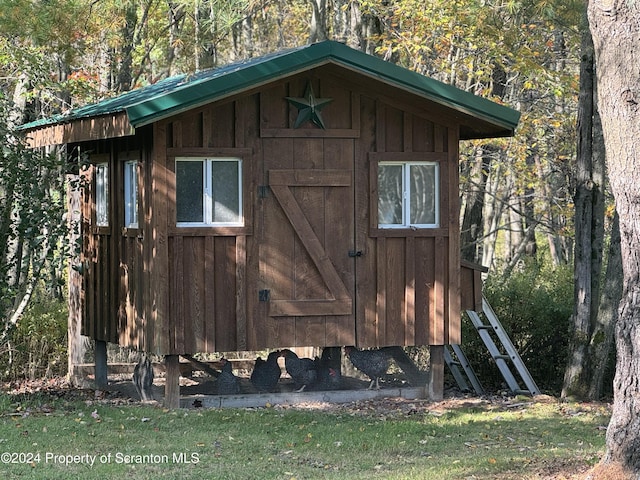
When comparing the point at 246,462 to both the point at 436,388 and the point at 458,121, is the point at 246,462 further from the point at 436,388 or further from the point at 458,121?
the point at 458,121

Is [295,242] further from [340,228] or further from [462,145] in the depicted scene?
[462,145]

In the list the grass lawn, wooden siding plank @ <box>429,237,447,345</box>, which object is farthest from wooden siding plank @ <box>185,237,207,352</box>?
wooden siding plank @ <box>429,237,447,345</box>

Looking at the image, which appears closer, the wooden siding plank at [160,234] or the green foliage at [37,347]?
the wooden siding plank at [160,234]

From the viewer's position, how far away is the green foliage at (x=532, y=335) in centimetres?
1427

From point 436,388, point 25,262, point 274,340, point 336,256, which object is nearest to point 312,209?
point 336,256

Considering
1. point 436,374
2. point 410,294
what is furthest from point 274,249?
point 436,374

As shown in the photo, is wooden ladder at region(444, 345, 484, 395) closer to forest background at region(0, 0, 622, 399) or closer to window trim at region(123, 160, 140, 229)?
forest background at region(0, 0, 622, 399)

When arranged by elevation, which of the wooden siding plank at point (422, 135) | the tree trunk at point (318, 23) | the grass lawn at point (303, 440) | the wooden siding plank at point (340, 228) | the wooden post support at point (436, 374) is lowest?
the grass lawn at point (303, 440)

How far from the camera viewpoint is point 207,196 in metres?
11.3

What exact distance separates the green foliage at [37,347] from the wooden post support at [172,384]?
337 centimetres

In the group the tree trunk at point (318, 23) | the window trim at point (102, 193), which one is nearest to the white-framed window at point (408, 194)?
the window trim at point (102, 193)

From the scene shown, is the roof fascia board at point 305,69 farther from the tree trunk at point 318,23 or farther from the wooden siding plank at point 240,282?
the tree trunk at point 318,23

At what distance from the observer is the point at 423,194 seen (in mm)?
11992

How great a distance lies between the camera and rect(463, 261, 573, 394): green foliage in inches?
562
